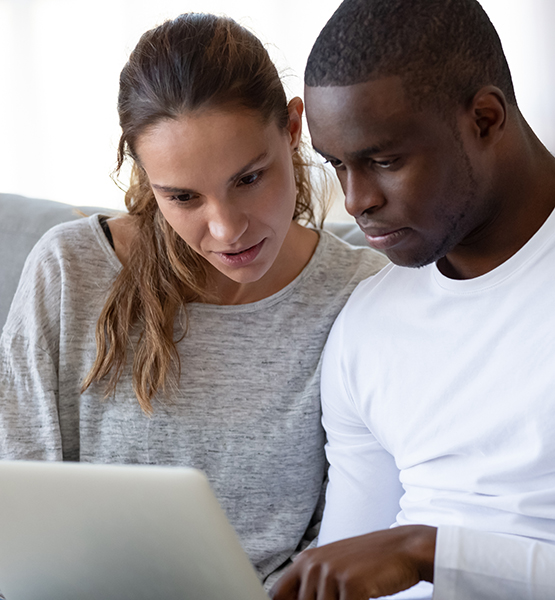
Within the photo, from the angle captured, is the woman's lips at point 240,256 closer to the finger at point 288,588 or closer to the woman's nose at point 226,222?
the woman's nose at point 226,222

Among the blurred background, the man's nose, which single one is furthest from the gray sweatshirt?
the blurred background

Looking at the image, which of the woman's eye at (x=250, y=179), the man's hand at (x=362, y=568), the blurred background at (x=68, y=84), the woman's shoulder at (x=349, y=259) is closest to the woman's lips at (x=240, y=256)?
the woman's eye at (x=250, y=179)

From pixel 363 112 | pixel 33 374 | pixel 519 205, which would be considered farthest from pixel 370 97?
pixel 33 374

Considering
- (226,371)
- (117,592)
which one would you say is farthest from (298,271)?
Answer: (117,592)

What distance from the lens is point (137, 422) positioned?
3.85ft

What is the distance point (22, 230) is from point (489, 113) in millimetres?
1048

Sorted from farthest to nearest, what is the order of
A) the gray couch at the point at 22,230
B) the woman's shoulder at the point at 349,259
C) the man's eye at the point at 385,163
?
1. the gray couch at the point at 22,230
2. the woman's shoulder at the point at 349,259
3. the man's eye at the point at 385,163

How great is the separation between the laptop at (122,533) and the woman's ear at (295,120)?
2.28 ft

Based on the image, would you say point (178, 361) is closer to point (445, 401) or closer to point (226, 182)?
point (226, 182)

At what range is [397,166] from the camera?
32.5 inches

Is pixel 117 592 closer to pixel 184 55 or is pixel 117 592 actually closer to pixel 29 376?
Answer: pixel 29 376

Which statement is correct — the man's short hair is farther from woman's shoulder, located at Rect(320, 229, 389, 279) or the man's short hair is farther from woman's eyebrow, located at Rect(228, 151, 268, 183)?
woman's shoulder, located at Rect(320, 229, 389, 279)

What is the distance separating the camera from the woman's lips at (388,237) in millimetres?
877

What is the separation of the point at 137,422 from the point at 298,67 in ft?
4.26
